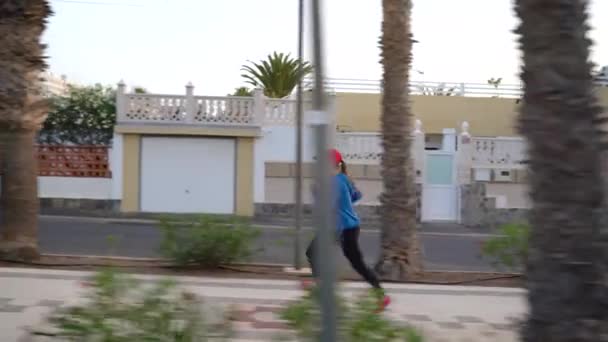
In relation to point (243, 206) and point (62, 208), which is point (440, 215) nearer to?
point (243, 206)

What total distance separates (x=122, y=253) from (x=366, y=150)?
995cm

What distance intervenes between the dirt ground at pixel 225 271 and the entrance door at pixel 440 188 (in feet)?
35.9

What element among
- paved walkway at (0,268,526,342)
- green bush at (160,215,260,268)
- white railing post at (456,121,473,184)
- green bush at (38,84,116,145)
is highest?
green bush at (38,84,116,145)

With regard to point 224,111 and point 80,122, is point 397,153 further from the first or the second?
point 80,122

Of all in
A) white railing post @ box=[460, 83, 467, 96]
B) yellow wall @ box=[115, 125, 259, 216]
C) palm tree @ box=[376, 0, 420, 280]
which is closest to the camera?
palm tree @ box=[376, 0, 420, 280]

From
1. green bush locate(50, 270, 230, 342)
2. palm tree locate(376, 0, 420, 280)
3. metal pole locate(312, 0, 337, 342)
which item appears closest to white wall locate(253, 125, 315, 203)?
palm tree locate(376, 0, 420, 280)

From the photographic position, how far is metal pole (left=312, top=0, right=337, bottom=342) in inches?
152

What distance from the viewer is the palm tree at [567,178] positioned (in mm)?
4254

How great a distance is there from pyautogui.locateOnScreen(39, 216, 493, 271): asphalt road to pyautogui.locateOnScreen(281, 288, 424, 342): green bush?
5.31 m

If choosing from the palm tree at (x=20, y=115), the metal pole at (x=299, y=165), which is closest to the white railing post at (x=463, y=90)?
the metal pole at (x=299, y=165)

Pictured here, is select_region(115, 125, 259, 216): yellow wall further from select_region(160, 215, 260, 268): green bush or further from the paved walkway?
the paved walkway

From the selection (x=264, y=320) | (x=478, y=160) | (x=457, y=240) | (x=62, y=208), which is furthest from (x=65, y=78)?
(x=264, y=320)

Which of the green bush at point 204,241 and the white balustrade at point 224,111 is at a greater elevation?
the white balustrade at point 224,111

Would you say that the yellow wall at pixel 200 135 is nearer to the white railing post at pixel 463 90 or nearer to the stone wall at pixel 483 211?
the stone wall at pixel 483 211
